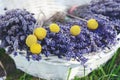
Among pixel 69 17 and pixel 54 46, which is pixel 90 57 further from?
pixel 69 17

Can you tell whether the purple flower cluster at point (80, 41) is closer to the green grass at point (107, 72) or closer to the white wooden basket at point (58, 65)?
→ the white wooden basket at point (58, 65)

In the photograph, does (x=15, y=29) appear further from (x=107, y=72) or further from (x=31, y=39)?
(x=107, y=72)

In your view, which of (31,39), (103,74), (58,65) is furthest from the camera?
(103,74)

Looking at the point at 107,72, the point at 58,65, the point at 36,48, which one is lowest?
the point at 107,72

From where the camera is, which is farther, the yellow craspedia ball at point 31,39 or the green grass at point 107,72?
the green grass at point 107,72

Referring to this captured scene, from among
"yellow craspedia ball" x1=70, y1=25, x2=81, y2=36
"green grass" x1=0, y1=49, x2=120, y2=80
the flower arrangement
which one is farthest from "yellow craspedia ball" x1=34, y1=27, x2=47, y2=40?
"green grass" x1=0, y1=49, x2=120, y2=80

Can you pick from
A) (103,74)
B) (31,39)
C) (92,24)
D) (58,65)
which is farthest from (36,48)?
(103,74)

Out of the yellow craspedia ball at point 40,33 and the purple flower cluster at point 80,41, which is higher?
the yellow craspedia ball at point 40,33

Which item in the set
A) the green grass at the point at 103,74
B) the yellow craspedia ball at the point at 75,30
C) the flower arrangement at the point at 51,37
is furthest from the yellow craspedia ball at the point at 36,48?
the green grass at the point at 103,74

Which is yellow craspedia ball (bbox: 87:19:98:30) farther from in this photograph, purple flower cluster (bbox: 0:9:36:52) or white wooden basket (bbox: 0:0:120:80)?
purple flower cluster (bbox: 0:9:36:52)
